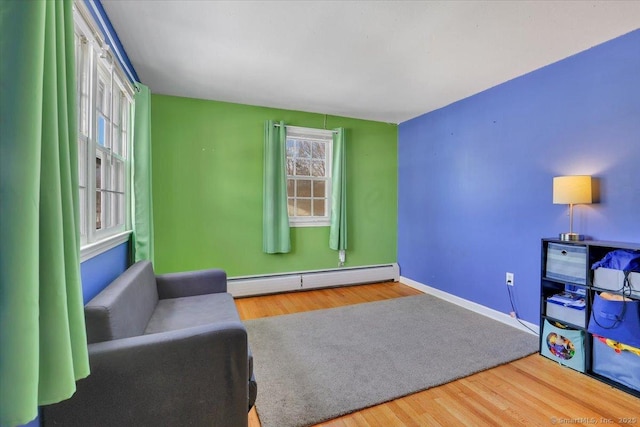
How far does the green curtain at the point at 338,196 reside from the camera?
4.09m

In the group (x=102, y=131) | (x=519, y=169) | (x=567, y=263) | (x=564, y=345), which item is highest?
(x=102, y=131)

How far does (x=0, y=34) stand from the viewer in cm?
69

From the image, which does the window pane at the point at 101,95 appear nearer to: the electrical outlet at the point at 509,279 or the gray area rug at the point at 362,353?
the gray area rug at the point at 362,353

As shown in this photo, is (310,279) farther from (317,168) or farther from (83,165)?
(83,165)

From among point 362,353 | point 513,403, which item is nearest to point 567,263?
point 513,403

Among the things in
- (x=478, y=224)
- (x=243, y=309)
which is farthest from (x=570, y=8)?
(x=243, y=309)

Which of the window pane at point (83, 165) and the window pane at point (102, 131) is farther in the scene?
the window pane at point (102, 131)

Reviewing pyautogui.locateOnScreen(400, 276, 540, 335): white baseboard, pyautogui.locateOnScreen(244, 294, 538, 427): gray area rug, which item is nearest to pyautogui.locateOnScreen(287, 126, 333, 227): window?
pyautogui.locateOnScreen(244, 294, 538, 427): gray area rug

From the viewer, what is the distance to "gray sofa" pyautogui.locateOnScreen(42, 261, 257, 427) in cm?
121

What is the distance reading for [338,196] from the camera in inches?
162

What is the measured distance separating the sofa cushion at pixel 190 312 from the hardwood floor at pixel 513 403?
2.06 feet

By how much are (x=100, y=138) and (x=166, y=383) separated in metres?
1.70

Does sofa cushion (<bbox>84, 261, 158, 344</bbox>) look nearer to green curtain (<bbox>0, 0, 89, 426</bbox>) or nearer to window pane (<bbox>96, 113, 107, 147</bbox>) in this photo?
green curtain (<bbox>0, 0, 89, 426</bbox>)

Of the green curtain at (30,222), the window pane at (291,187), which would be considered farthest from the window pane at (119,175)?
the window pane at (291,187)
